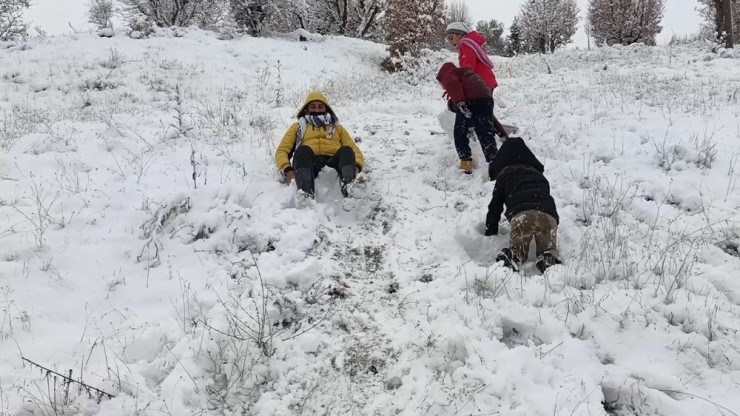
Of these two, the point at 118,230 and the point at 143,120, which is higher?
the point at 143,120

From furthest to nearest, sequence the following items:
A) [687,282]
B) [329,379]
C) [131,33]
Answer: [131,33] → [687,282] → [329,379]

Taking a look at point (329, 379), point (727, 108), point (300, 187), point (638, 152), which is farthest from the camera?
point (727, 108)

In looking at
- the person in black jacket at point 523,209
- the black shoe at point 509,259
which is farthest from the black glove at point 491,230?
the black shoe at point 509,259

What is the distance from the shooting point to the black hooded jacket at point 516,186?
4383mm

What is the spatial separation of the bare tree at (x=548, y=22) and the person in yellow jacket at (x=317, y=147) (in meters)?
34.5

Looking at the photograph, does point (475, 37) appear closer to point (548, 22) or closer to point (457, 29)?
point (457, 29)

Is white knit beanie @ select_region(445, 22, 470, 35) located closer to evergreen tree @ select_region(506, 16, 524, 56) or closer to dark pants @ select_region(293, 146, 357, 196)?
dark pants @ select_region(293, 146, 357, 196)

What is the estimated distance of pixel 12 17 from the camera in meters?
23.9

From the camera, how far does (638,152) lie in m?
6.11

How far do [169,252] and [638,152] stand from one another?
19.7 feet

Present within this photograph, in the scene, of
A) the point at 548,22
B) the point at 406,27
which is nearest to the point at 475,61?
the point at 406,27

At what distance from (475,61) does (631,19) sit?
30.0 metres

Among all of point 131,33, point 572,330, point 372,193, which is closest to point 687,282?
point 572,330

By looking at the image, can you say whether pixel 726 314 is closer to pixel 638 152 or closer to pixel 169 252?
pixel 638 152
